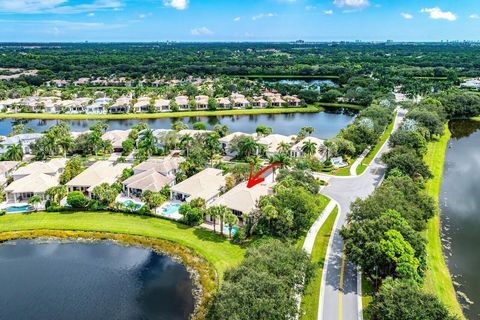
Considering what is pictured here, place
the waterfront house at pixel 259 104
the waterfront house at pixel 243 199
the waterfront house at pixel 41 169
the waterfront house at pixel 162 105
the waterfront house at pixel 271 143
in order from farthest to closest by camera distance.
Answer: the waterfront house at pixel 259 104 → the waterfront house at pixel 162 105 → the waterfront house at pixel 271 143 → the waterfront house at pixel 41 169 → the waterfront house at pixel 243 199

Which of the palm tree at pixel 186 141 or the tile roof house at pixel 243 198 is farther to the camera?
the palm tree at pixel 186 141

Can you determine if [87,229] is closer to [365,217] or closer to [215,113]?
[365,217]

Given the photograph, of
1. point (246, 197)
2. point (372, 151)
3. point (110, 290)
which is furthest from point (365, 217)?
point (372, 151)

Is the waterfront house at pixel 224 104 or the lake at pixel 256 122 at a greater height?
the waterfront house at pixel 224 104

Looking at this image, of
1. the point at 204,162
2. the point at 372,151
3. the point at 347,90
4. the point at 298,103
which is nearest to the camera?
the point at 204,162

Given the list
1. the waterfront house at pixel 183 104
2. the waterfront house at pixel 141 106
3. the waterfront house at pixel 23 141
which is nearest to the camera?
the waterfront house at pixel 23 141

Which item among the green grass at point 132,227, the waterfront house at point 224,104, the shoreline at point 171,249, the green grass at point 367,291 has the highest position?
the waterfront house at point 224,104

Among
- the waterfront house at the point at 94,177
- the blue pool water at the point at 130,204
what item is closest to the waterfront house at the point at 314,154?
the waterfront house at the point at 94,177

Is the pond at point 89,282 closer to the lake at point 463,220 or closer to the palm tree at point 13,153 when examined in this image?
the lake at point 463,220
